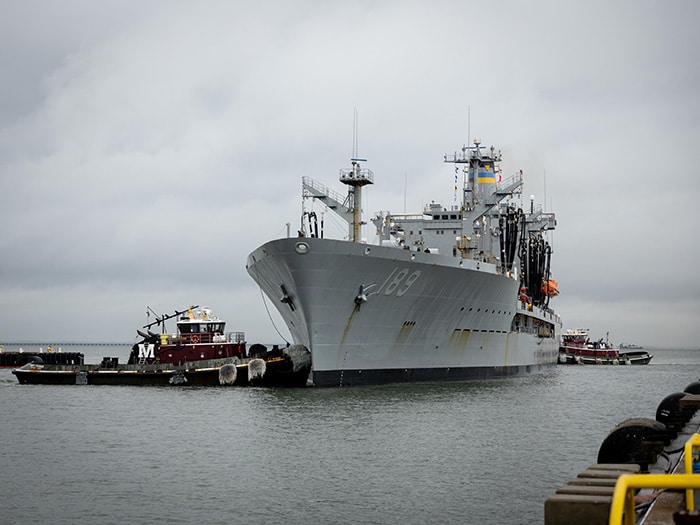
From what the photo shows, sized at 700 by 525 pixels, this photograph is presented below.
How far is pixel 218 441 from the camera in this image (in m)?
20.9

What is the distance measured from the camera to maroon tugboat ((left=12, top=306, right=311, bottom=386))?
3766cm

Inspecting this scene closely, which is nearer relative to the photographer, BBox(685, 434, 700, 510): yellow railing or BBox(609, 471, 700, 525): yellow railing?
BBox(609, 471, 700, 525): yellow railing

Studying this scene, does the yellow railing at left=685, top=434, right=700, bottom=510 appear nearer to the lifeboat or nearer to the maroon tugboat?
the maroon tugboat

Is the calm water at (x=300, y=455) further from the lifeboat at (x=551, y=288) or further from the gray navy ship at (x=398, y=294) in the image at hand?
the lifeboat at (x=551, y=288)

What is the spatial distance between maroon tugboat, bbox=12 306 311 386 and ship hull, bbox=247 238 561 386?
1909mm

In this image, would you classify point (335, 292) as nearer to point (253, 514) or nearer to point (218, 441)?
point (218, 441)

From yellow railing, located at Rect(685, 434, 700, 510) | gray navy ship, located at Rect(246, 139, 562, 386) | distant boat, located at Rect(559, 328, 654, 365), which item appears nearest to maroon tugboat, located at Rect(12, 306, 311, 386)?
gray navy ship, located at Rect(246, 139, 562, 386)

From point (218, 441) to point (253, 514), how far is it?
7.99 metres

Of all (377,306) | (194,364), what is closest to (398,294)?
(377,306)

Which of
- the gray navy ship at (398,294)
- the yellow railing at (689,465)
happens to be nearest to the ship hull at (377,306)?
the gray navy ship at (398,294)

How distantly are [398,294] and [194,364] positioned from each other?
1149 centimetres

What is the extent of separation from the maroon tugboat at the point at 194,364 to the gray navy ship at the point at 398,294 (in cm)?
188

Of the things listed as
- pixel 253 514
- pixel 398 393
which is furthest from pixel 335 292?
pixel 253 514

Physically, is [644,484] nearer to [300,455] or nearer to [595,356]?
[300,455]
